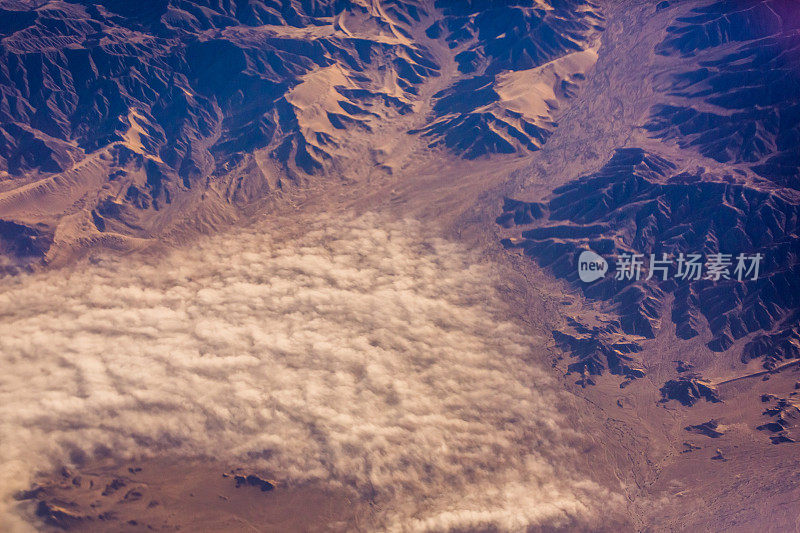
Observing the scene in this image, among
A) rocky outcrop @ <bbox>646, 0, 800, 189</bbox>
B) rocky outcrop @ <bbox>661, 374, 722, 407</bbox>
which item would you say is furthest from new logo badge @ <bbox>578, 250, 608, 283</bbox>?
rocky outcrop @ <bbox>646, 0, 800, 189</bbox>

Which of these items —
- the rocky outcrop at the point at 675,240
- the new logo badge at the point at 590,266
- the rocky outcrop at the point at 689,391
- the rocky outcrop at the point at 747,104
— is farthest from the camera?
the rocky outcrop at the point at 747,104

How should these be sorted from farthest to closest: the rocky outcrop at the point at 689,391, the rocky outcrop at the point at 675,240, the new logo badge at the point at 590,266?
the new logo badge at the point at 590,266 < the rocky outcrop at the point at 675,240 < the rocky outcrop at the point at 689,391

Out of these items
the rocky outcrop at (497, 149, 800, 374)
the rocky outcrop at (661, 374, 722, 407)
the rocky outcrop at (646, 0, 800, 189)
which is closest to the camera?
the rocky outcrop at (661, 374, 722, 407)

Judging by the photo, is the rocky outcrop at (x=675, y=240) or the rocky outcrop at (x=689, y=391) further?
the rocky outcrop at (x=675, y=240)

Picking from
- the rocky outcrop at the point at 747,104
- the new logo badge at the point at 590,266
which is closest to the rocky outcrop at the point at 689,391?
the new logo badge at the point at 590,266

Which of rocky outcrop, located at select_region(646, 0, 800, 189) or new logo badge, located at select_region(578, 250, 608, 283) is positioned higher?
rocky outcrop, located at select_region(646, 0, 800, 189)

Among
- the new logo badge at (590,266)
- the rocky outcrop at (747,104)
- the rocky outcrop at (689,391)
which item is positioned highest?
the rocky outcrop at (747,104)

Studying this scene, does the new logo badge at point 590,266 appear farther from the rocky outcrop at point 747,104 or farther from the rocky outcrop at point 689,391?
the rocky outcrop at point 747,104

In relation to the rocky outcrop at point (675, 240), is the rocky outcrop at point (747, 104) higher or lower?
higher

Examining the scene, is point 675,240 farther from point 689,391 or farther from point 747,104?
point 747,104

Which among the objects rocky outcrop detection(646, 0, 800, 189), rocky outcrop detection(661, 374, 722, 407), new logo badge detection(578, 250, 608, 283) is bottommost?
rocky outcrop detection(661, 374, 722, 407)

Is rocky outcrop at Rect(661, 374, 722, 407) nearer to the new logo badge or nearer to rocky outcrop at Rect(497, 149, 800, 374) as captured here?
rocky outcrop at Rect(497, 149, 800, 374)
